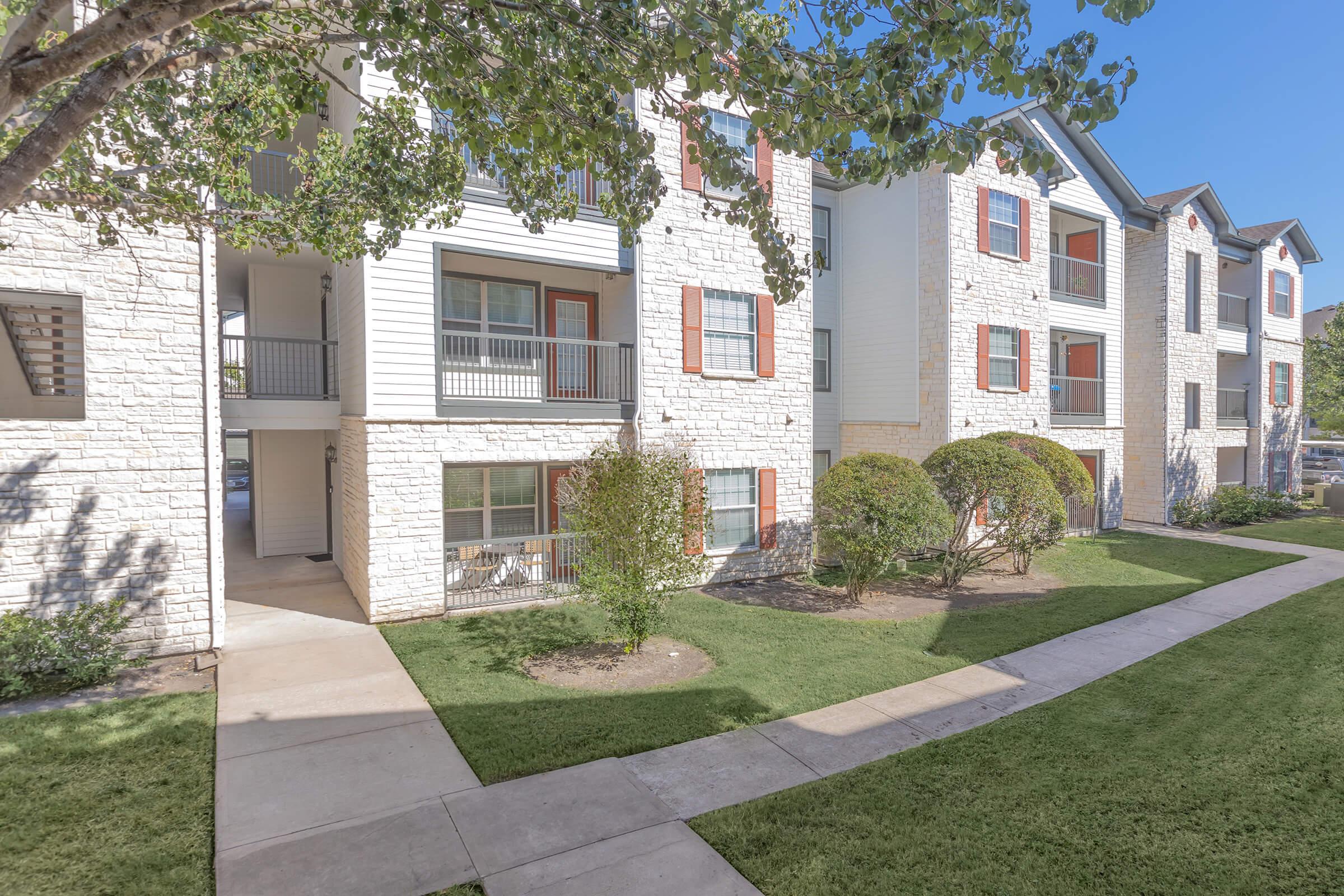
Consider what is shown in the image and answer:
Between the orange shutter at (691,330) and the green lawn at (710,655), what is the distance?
4.19 metres

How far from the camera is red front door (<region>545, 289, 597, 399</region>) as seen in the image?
13.2 meters

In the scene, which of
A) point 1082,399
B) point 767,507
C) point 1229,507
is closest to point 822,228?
point 767,507

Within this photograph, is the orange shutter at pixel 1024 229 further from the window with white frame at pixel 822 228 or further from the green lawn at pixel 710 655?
the green lawn at pixel 710 655

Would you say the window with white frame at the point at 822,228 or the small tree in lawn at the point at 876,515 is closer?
the small tree in lawn at the point at 876,515

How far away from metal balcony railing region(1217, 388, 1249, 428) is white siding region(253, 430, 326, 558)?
87.9 ft

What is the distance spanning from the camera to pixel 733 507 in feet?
42.9

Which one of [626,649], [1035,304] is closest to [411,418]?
[626,649]

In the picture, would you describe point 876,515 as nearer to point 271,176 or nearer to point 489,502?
point 489,502

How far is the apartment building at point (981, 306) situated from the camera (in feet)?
52.5

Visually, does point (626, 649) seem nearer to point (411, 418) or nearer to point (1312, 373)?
point (411, 418)

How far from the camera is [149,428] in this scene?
846 cm

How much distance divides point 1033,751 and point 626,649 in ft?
15.5

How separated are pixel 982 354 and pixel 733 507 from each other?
25.1 ft

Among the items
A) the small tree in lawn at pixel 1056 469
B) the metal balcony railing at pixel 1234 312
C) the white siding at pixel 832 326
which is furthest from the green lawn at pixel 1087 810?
the metal balcony railing at pixel 1234 312
